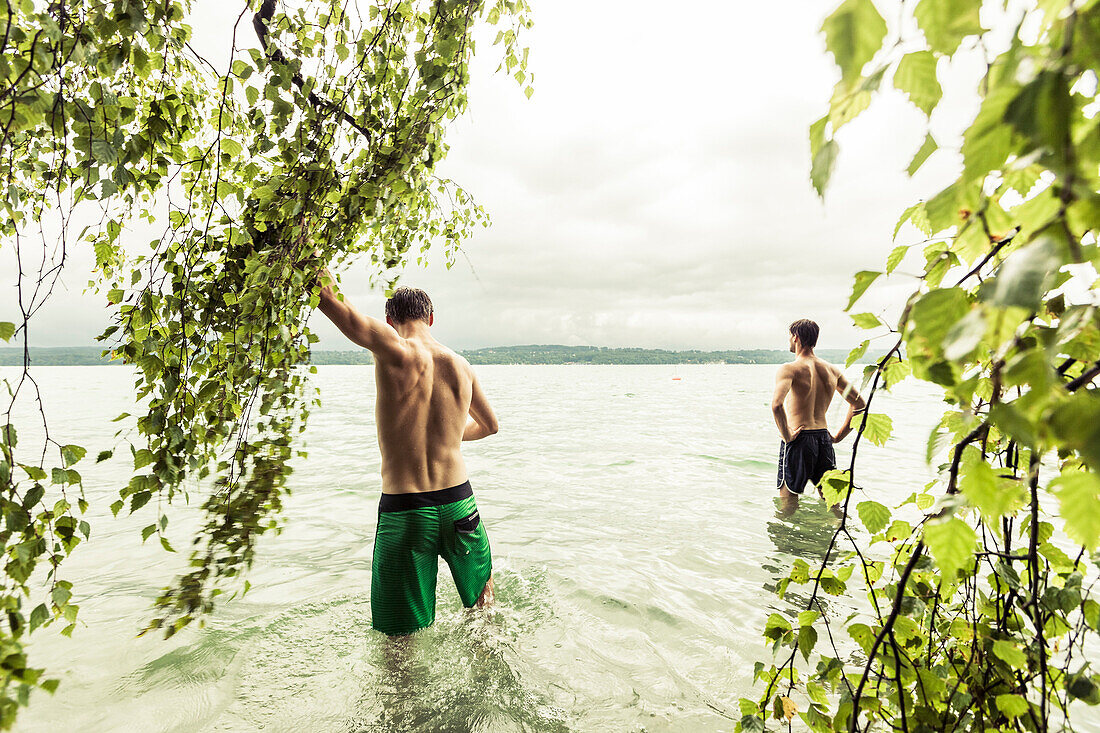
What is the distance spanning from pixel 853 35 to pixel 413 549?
3424 millimetres

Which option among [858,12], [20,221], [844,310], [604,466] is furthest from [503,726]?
[604,466]

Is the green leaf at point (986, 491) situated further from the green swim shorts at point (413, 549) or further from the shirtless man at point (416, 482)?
the green swim shorts at point (413, 549)

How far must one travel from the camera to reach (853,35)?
1.62 ft

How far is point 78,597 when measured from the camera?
4934mm

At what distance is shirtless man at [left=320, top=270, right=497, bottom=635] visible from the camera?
329 cm

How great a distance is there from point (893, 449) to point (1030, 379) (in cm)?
1658

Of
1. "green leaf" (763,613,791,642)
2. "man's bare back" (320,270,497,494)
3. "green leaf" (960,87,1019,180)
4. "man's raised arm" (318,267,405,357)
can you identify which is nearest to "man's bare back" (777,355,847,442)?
"man's bare back" (320,270,497,494)

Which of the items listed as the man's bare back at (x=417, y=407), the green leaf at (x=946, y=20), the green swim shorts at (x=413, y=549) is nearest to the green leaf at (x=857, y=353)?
the green leaf at (x=946, y=20)

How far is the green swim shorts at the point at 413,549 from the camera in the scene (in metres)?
3.29

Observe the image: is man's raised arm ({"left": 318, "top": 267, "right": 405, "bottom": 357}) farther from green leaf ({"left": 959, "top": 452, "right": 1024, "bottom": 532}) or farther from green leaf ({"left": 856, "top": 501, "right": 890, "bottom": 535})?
green leaf ({"left": 959, "top": 452, "right": 1024, "bottom": 532})

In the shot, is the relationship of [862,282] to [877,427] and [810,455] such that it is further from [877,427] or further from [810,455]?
[810,455]

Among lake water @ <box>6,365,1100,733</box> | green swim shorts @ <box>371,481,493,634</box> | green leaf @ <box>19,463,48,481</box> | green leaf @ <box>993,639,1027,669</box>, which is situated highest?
green leaf @ <box>19,463,48,481</box>

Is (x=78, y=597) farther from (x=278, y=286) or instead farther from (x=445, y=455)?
(x=278, y=286)

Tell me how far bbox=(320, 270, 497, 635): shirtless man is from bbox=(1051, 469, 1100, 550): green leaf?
9.96 feet
